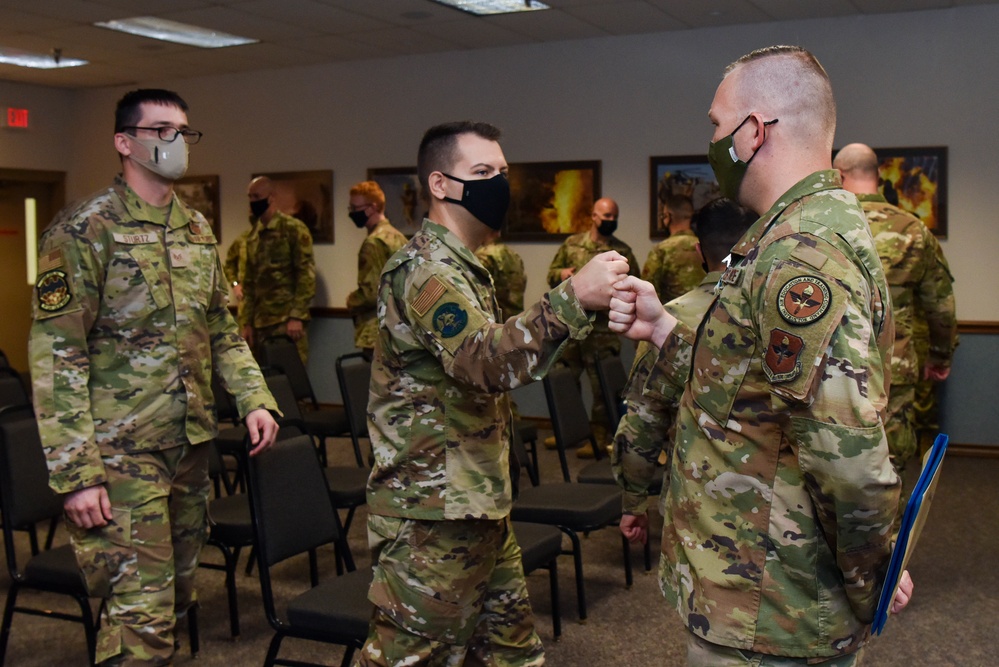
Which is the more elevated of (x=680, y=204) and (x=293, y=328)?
(x=680, y=204)

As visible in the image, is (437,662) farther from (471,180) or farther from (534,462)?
(534,462)

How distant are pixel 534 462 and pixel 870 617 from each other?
10.1ft

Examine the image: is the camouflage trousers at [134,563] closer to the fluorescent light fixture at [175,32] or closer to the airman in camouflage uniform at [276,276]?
the airman in camouflage uniform at [276,276]

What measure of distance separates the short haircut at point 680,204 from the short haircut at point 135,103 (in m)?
4.86

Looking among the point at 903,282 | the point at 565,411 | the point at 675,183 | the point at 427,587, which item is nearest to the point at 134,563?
the point at 427,587

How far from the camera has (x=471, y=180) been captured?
2.47 metres

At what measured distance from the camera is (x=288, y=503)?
117 inches

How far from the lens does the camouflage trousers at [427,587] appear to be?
7.56 ft

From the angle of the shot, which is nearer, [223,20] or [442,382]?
[442,382]

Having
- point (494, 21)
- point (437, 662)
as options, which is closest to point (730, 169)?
point (437, 662)

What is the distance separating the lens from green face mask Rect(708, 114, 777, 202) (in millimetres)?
1748

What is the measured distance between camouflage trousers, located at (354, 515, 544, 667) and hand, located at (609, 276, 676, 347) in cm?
69

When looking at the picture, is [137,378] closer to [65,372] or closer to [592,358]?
[65,372]

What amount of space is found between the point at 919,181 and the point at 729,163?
573cm
